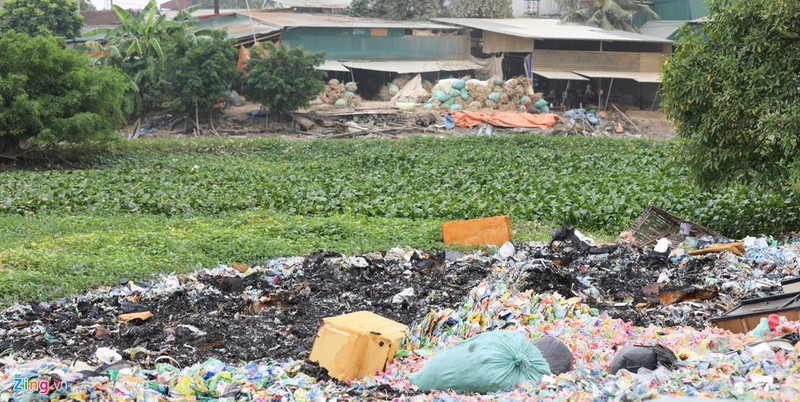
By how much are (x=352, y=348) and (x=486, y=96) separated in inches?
1248

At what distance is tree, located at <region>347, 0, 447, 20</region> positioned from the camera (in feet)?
153

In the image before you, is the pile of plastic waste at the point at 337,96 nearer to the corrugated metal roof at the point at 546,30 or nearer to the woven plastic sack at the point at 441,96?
the woven plastic sack at the point at 441,96

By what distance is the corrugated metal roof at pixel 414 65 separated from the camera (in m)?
40.4

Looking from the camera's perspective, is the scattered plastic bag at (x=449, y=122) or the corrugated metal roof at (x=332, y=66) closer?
the scattered plastic bag at (x=449, y=122)

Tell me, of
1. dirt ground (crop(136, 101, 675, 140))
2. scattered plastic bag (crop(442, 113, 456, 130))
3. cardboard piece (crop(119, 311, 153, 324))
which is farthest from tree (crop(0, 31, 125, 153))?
cardboard piece (crop(119, 311, 153, 324))

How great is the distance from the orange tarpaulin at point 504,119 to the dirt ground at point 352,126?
283mm

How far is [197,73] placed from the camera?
33.8 meters

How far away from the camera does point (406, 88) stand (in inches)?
1576

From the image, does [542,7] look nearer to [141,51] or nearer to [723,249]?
[141,51]

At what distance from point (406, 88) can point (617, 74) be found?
9174 mm

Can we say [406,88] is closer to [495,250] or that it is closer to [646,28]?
[646,28]

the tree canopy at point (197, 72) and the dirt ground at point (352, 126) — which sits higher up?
the tree canopy at point (197, 72)

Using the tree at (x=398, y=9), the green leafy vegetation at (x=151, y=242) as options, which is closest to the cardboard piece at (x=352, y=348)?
the green leafy vegetation at (x=151, y=242)

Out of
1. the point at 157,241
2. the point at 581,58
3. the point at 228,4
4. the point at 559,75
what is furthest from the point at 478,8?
the point at 157,241
